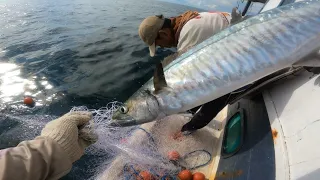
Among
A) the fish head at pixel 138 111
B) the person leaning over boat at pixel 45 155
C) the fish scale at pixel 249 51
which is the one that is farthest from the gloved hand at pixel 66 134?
the fish scale at pixel 249 51

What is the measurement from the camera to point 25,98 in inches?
194

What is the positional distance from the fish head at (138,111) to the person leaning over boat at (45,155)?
0.50m

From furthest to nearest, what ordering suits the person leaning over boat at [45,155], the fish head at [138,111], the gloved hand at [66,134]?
the fish head at [138,111]
the gloved hand at [66,134]
the person leaning over boat at [45,155]

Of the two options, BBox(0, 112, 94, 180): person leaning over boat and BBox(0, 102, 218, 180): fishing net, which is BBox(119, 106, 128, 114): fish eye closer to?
BBox(0, 102, 218, 180): fishing net

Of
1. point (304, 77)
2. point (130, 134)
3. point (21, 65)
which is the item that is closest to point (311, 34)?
point (304, 77)

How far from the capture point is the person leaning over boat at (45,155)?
1.37m

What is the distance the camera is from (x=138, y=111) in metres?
2.25

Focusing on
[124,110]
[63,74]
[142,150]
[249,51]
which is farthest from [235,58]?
[63,74]

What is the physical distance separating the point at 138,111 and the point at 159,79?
424 millimetres

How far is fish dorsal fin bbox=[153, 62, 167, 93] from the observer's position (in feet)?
6.40

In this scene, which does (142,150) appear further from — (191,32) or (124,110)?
(191,32)

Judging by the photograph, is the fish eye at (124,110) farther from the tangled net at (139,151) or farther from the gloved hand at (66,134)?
the gloved hand at (66,134)

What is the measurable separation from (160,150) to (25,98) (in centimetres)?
342

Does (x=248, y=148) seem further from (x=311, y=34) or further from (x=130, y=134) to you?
(x=130, y=134)
